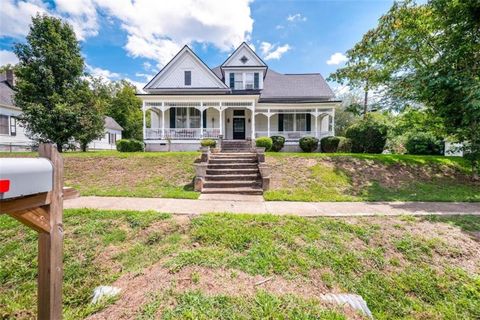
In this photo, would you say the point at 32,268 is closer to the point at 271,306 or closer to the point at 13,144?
the point at 271,306

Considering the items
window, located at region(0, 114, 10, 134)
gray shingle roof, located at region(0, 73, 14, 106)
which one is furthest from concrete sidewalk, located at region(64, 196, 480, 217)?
gray shingle roof, located at region(0, 73, 14, 106)

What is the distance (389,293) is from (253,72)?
61.7ft

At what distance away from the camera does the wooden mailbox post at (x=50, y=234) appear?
1.88 m

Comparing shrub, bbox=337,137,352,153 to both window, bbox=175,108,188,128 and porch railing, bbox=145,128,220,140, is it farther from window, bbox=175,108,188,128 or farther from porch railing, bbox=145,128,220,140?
window, bbox=175,108,188,128

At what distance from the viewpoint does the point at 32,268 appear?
3.55 meters

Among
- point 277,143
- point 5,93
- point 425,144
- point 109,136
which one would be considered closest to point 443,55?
point 425,144

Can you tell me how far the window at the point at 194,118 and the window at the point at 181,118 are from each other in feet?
1.39

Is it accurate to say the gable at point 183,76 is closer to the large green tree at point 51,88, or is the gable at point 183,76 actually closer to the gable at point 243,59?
the gable at point 243,59

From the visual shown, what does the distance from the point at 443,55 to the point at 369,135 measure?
6401mm

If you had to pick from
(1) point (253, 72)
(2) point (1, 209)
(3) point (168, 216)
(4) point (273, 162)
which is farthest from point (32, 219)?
(1) point (253, 72)

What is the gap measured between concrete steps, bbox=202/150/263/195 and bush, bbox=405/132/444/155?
42.1ft

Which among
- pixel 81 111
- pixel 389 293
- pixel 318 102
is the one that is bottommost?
pixel 389 293

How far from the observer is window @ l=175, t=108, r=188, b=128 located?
18.3 meters

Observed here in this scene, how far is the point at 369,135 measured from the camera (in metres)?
14.4
